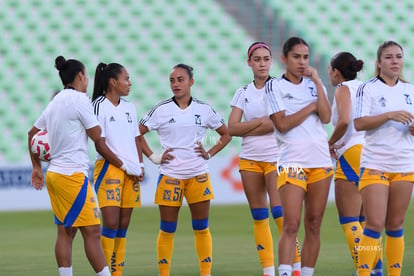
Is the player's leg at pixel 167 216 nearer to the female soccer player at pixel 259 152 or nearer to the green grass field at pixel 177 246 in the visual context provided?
the female soccer player at pixel 259 152

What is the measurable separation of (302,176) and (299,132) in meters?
0.36

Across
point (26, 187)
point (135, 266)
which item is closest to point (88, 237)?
point (135, 266)

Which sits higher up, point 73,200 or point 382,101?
point 382,101

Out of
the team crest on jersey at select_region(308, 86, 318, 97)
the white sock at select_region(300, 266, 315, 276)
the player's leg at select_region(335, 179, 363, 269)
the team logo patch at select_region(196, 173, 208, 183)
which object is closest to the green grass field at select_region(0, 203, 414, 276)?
the player's leg at select_region(335, 179, 363, 269)

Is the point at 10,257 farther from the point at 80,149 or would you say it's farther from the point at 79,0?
the point at 79,0

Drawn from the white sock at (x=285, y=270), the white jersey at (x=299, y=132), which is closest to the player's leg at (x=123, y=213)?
the white jersey at (x=299, y=132)

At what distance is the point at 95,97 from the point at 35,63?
12.3 meters

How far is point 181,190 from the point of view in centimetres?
807

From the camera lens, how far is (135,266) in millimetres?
9312

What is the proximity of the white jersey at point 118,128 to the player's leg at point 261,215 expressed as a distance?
1091 mm

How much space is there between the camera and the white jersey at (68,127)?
6980 mm

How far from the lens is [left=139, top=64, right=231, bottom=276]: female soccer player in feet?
26.3

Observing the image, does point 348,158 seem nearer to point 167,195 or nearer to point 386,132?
point 386,132

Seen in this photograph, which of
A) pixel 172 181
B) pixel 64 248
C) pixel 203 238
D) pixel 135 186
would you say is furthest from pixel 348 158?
pixel 64 248
